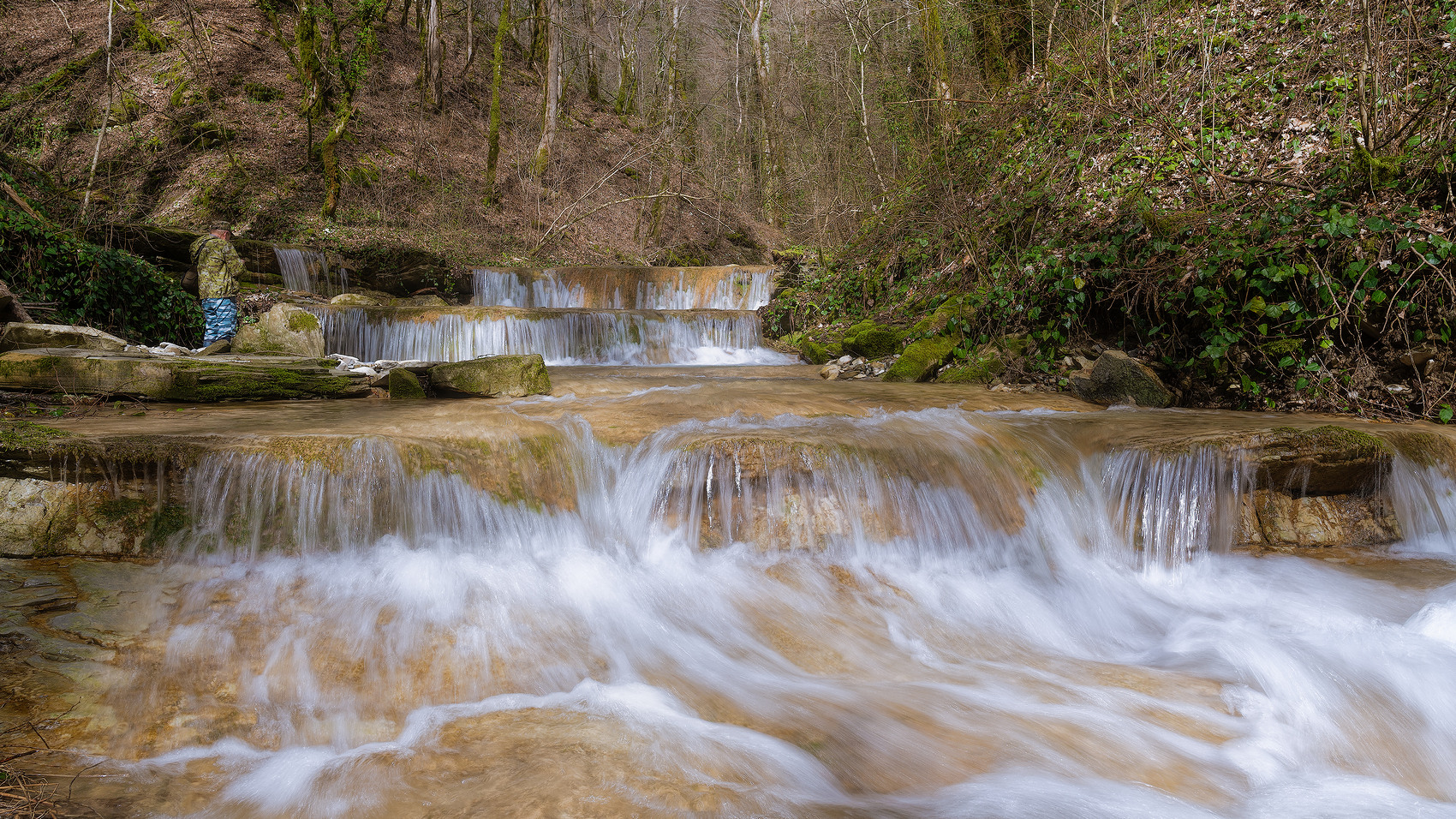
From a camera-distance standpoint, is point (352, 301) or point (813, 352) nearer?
point (813, 352)

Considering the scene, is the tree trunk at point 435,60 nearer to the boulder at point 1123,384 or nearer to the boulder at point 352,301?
the boulder at point 352,301

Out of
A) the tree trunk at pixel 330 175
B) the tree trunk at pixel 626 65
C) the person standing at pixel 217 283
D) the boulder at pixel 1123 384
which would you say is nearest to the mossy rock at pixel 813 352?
the boulder at pixel 1123 384

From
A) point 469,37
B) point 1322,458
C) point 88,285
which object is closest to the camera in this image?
point 1322,458

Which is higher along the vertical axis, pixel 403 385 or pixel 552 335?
pixel 552 335

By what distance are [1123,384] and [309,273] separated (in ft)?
40.5

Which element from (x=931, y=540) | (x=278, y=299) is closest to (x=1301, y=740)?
(x=931, y=540)

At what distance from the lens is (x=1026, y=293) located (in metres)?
7.63

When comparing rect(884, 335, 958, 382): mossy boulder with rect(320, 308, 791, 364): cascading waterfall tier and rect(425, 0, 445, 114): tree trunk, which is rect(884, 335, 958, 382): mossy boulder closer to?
rect(320, 308, 791, 364): cascading waterfall tier

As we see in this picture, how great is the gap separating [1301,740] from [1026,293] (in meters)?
5.60

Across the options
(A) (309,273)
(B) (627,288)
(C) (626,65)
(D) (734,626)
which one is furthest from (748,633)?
(C) (626,65)

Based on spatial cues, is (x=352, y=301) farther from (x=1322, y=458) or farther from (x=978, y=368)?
(x=1322, y=458)

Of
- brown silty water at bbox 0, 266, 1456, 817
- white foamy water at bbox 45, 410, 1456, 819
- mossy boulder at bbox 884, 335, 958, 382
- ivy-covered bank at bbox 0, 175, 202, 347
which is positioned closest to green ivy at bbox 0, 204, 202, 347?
ivy-covered bank at bbox 0, 175, 202, 347

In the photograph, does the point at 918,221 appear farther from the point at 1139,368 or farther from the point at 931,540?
the point at 931,540

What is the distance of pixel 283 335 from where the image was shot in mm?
8562
